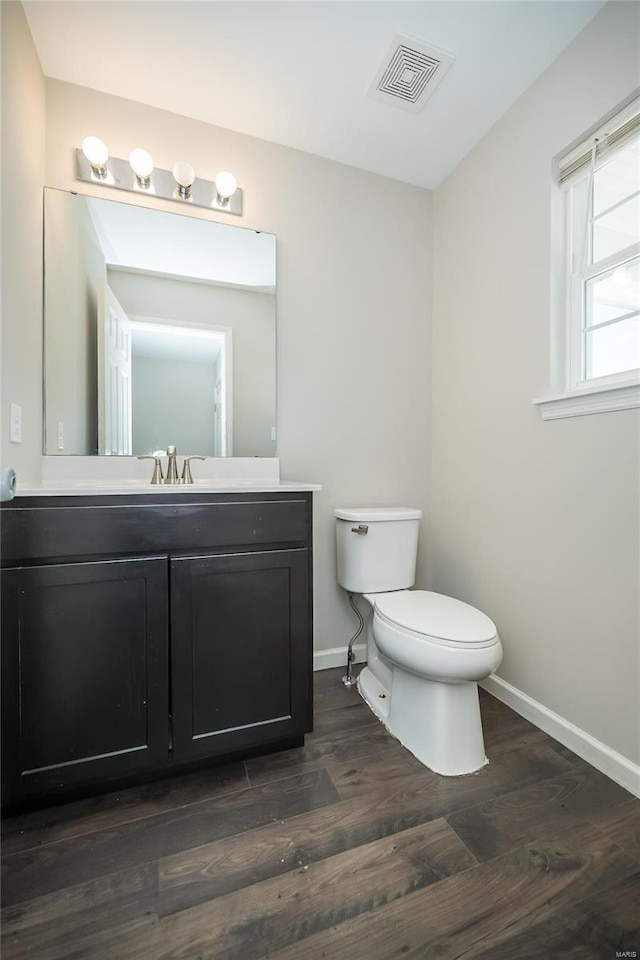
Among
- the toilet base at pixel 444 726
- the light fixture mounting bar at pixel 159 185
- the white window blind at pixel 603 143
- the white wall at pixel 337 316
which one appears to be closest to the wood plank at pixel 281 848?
the toilet base at pixel 444 726

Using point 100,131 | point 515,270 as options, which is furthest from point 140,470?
point 515,270

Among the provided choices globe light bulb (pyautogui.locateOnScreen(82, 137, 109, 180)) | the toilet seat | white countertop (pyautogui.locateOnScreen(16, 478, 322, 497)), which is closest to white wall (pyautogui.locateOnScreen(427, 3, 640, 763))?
the toilet seat

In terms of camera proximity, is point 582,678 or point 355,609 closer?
point 582,678

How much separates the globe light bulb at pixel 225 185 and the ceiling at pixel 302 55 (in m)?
0.25

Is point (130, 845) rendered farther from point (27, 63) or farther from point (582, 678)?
point (27, 63)

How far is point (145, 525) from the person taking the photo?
122 cm

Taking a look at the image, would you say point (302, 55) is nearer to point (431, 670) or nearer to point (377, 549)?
point (377, 549)

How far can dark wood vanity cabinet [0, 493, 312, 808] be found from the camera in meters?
1.11

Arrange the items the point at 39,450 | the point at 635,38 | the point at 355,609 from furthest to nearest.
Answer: the point at 355,609 → the point at 39,450 → the point at 635,38

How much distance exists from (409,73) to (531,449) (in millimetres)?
1485

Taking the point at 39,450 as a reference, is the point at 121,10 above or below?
above

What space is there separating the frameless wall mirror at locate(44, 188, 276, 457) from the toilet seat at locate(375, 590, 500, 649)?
2.81 ft

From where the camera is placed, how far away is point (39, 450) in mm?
1525

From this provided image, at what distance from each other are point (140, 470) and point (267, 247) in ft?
3.71
